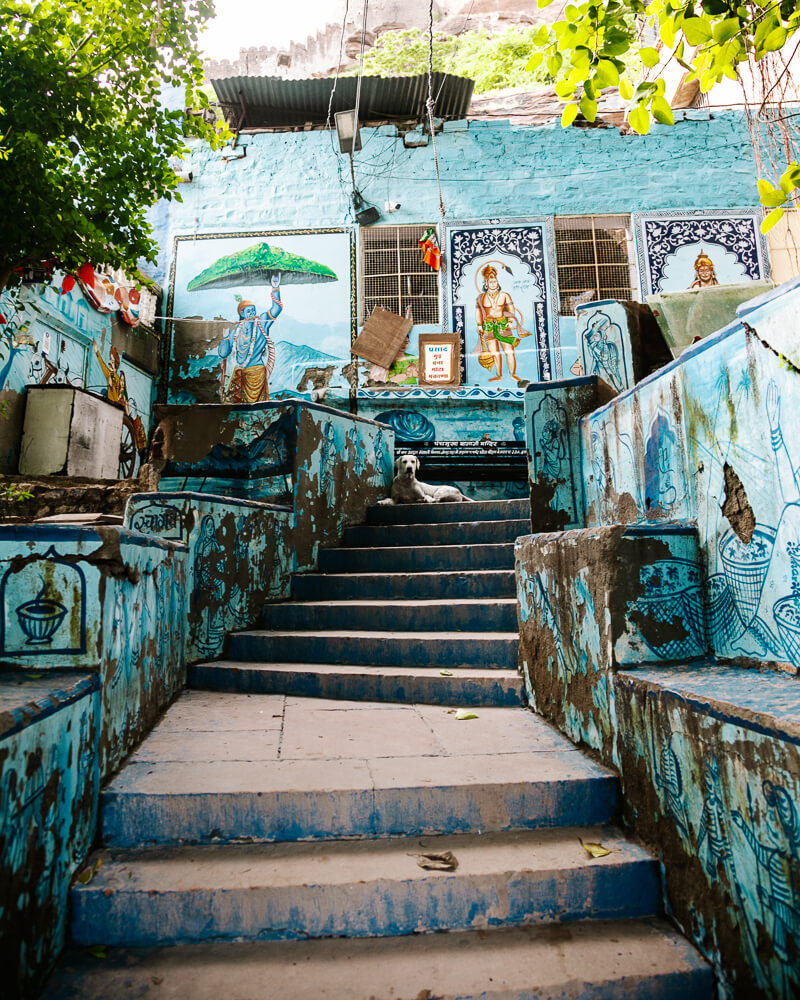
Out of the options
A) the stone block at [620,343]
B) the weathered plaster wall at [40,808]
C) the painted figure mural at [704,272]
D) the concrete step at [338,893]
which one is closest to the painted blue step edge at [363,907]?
the concrete step at [338,893]

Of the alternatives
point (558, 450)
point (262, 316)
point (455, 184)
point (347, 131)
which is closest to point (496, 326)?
point (455, 184)

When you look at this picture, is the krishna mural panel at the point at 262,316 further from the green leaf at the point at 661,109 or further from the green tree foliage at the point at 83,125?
the green leaf at the point at 661,109

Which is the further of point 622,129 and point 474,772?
point 622,129

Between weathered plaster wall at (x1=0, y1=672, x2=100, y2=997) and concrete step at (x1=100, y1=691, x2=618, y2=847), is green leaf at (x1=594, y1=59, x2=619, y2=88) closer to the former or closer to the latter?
concrete step at (x1=100, y1=691, x2=618, y2=847)

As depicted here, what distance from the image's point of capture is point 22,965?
1.62m

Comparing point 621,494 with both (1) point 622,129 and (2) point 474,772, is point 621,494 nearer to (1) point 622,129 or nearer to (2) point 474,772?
(2) point 474,772

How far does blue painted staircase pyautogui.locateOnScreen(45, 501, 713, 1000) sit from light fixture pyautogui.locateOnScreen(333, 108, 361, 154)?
10.5 metres

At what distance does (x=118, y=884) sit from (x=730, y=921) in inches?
71.6

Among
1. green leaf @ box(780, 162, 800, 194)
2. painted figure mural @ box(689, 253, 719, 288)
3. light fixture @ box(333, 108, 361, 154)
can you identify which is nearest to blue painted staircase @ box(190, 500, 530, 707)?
green leaf @ box(780, 162, 800, 194)

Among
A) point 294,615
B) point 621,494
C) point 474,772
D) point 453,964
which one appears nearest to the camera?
point 453,964

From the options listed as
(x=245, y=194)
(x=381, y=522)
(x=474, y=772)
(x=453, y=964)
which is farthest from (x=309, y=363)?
(x=453, y=964)

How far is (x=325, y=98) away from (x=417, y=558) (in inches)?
389

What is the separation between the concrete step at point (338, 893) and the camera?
1882 mm

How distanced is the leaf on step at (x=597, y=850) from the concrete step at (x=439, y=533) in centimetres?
300
